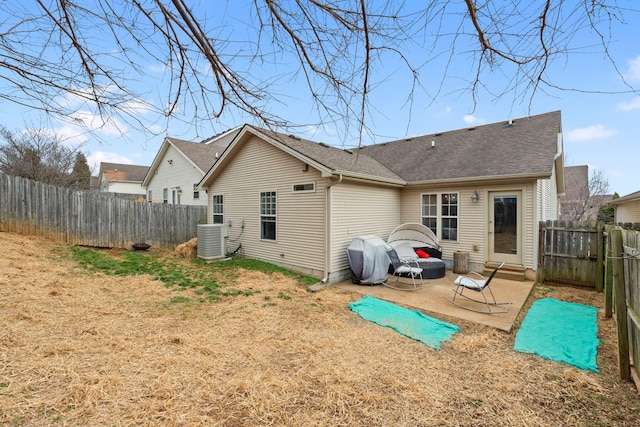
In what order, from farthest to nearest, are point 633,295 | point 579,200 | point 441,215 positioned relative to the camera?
point 579,200 < point 441,215 < point 633,295

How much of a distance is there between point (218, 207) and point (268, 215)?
112 inches

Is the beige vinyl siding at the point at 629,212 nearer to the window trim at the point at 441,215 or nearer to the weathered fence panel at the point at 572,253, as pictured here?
the weathered fence panel at the point at 572,253

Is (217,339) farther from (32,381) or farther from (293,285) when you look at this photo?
(293,285)

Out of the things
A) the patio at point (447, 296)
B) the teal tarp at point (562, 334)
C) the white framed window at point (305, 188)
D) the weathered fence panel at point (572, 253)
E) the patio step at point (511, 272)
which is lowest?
the teal tarp at point (562, 334)

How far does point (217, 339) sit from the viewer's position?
3.97 metres

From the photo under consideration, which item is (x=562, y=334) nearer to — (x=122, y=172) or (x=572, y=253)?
(x=572, y=253)

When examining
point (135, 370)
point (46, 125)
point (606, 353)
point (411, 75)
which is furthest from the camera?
point (606, 353)

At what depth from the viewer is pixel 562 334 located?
171 inches

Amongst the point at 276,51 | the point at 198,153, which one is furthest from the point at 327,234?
the point at 198,153

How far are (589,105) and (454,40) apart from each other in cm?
107

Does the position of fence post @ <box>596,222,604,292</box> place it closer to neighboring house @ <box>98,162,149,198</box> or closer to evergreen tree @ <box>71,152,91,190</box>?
evergreen tree @ <box>71,152,91,190</box>

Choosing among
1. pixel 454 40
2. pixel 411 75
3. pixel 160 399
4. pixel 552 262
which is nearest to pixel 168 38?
pixel 411 75

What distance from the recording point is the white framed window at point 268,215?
8.75m

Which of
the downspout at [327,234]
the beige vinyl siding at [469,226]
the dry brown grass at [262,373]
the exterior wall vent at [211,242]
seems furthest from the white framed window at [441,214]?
the exterior wall vent at [211,242]
